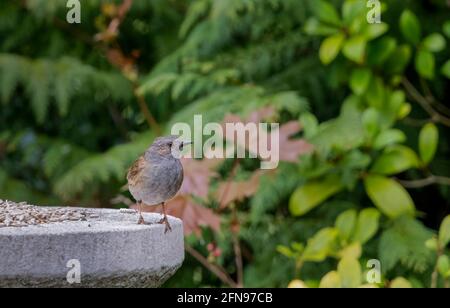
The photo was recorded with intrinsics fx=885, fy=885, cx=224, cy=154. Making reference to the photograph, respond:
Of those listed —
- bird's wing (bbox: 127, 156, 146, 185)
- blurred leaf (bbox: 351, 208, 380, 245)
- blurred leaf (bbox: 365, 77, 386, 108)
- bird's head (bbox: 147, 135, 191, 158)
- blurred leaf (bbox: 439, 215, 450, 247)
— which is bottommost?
blurred leaf (bbox: 351, 208, 380, 245)

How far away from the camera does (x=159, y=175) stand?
6.82 feet

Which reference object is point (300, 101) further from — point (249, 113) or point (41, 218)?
point (41, 218)

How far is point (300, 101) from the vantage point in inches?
145

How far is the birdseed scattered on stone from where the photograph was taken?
2042 mm

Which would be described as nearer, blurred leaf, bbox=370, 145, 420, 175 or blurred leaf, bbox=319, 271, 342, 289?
blurred leaf, bbox=319, 271, 342, 289

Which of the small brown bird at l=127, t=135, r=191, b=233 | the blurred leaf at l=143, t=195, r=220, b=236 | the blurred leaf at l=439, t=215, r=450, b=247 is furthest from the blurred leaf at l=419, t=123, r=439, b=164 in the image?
the small brown bird at l=127, t=135, r=191, b=233

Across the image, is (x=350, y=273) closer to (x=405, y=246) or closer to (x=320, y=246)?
(x=320, y=246)

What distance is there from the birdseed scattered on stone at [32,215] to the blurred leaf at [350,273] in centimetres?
93

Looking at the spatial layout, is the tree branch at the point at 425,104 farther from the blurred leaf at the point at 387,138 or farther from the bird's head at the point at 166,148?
the bird's head at the point at 166,148

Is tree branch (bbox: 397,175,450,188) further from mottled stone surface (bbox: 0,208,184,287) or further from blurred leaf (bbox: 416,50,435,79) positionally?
mottled stone surface (bbox: 0,208,184,287)

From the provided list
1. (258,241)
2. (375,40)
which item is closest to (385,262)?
(258,241)

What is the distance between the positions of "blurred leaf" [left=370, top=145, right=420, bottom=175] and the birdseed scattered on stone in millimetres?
1582

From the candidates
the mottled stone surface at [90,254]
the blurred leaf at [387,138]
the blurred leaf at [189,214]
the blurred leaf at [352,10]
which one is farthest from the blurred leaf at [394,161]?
the mottled stone surface at [90,254]

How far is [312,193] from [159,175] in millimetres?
1679
